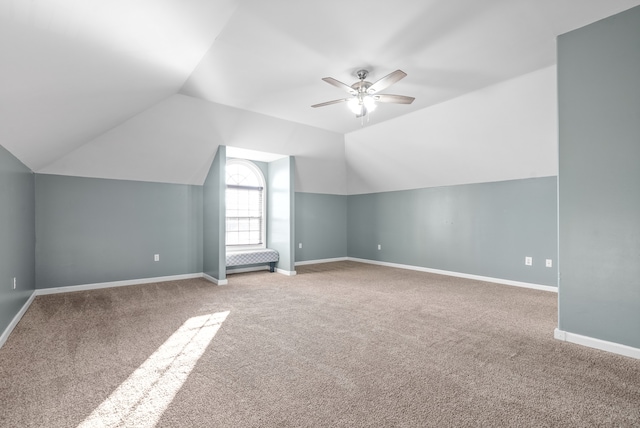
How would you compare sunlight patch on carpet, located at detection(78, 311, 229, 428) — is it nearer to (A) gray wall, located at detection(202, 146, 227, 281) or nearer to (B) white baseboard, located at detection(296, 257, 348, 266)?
(A) gray wall, located at detection(202, 146, 227, 281)

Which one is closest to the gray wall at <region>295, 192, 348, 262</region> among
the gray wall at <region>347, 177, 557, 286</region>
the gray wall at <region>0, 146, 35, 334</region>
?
the gray wall at <region>347, 177, 557, 286</region>

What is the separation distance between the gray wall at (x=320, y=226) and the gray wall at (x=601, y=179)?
509cm

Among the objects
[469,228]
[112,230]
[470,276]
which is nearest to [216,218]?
[112,230]

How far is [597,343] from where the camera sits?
260 cm

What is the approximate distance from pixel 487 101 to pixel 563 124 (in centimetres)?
152

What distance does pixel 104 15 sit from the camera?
1825 mm

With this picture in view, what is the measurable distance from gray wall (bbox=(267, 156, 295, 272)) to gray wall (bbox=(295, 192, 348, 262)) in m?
0.82

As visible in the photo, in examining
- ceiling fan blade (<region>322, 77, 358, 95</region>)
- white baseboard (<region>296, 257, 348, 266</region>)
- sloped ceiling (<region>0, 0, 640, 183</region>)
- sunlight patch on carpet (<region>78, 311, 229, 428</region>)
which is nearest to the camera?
A: sunlight patch on carpet (<region>78, 311, 229, 428</region>)

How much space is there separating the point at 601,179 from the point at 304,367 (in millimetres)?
2936

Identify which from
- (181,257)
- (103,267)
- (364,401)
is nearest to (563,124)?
(364,401)

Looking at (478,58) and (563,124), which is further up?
(478,58)

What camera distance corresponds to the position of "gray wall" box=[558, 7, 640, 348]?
246 centimetres

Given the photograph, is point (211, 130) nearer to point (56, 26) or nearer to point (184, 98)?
point (184, 98)

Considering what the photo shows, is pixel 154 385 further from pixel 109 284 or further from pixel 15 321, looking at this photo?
pixel 109 284
